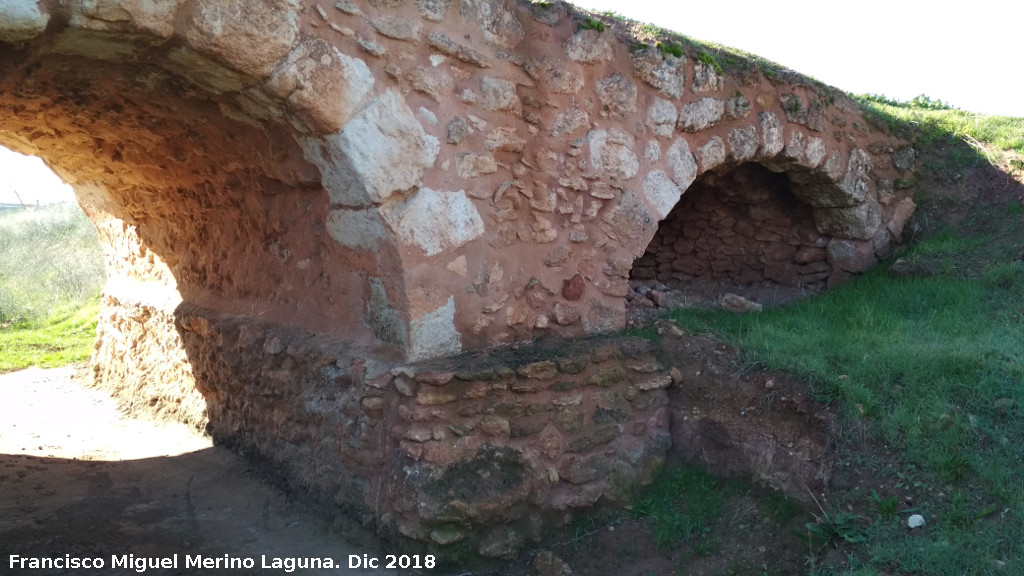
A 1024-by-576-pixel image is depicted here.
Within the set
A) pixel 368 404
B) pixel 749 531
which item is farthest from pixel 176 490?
pixel 749 531

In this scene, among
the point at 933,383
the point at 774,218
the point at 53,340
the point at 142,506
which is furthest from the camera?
the point at 53,340

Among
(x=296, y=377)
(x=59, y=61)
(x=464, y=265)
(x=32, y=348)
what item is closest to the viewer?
(x=59, y=61)

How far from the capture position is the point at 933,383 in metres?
3.38

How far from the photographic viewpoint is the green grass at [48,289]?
328 inches

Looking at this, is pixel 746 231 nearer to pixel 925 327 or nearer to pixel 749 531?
pixel 925 327

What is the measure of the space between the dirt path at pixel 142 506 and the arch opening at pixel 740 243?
2691 mm

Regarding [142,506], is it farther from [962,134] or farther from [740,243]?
[962,134]

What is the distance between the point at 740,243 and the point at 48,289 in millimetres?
9952

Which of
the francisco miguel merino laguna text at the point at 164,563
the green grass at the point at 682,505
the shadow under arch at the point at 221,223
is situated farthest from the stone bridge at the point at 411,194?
the francisco miguel merino laguna text at the point at 164,563

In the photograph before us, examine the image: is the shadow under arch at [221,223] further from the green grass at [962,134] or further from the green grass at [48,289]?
the green grass at [962,134]

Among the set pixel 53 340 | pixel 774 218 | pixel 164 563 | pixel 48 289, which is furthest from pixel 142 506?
pixel 48 289

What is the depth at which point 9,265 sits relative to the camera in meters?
12.3

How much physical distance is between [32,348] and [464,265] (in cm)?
708

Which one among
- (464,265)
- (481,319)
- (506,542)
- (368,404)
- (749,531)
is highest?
(464,265)
